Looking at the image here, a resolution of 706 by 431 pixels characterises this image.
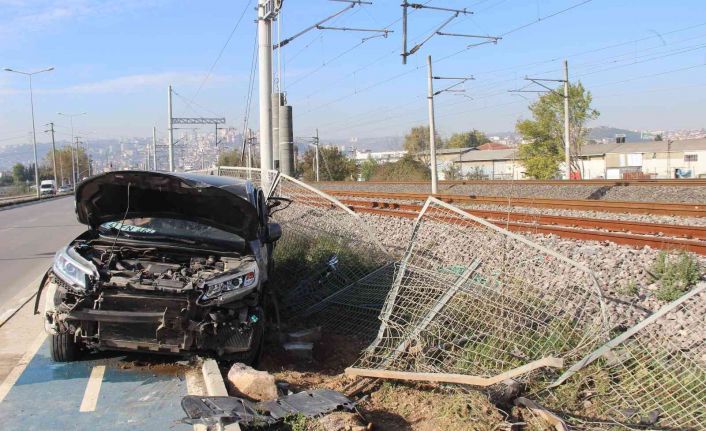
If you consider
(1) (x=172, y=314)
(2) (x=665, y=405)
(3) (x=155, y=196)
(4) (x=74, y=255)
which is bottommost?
(2) (x=665, y=405)

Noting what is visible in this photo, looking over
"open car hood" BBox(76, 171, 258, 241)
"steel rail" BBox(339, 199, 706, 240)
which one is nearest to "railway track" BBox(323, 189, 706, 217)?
"steel rail" BBox(339, 199, 706, 240)

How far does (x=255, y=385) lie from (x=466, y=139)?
522 feet

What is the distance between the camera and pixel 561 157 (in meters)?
67.7

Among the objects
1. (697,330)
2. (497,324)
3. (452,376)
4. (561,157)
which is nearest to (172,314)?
(452,376)

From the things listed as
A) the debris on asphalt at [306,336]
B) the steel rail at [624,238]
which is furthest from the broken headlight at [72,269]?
the steel rail at [624,238]

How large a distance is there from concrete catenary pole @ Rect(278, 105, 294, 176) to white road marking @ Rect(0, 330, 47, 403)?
1384 cm

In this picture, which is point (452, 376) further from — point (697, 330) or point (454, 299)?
point (697, 330)

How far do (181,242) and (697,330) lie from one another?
4.93 metres

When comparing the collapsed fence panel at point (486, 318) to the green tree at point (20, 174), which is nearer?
the collapsed fence panel at point (486, 318)

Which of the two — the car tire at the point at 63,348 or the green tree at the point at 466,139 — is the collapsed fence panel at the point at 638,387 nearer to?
the car tire at the point at 63,348

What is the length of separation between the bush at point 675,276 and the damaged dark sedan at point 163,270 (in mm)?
4523

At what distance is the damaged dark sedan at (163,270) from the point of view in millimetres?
5473

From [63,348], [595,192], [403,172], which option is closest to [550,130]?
[403,172]

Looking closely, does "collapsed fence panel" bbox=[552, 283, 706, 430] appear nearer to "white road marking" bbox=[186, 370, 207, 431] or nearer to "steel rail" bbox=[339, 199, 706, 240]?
"white road marking" bbox=[186, 370, 207, 431]
